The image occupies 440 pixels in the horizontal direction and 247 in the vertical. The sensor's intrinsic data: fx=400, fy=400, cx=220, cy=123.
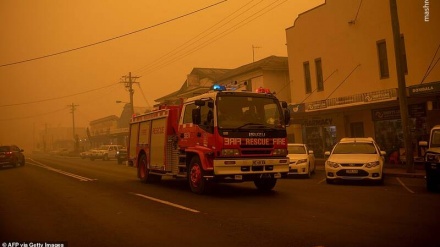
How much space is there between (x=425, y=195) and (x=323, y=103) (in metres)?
11.6

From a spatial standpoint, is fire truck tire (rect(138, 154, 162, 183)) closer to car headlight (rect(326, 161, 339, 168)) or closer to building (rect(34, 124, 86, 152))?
car headlight (rect(326, 161, 339, 168))

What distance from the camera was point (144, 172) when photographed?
1588cm

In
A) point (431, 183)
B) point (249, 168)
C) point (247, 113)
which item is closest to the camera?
point (249, 168)

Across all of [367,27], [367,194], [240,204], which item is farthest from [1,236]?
[367,27]

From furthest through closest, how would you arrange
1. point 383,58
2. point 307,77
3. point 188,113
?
point 307,77
point 383,58
point 188,113

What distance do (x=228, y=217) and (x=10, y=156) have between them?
86.6 feet

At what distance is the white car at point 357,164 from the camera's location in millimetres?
13766

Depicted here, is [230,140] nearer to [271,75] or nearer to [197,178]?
[197,178]

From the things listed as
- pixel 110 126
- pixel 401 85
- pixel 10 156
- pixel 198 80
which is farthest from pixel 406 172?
pixel 110 126

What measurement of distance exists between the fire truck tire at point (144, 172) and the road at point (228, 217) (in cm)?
270

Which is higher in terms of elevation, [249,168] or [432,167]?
[249,168]

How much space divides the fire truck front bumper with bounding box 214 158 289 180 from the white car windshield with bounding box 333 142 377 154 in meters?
4.67

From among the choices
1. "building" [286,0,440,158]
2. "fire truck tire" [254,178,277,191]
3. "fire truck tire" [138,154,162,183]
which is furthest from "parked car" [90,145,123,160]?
"fire truck tire" [254,178,277,191]

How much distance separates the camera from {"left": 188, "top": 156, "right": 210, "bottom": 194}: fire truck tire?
11281 millimetres
